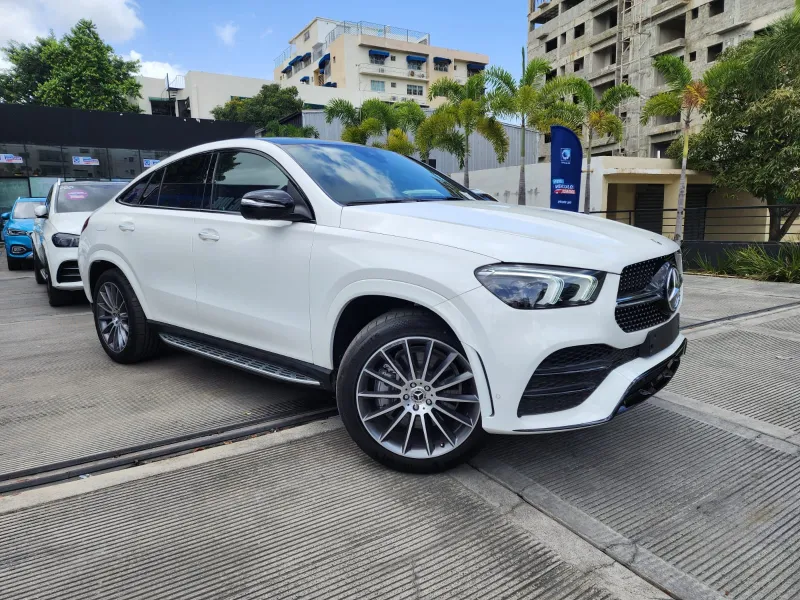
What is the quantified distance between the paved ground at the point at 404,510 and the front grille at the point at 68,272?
11.4 feet

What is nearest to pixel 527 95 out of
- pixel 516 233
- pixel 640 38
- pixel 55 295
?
pixel 55 295

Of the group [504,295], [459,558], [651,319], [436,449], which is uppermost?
[504,295]

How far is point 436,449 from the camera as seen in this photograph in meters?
2.55

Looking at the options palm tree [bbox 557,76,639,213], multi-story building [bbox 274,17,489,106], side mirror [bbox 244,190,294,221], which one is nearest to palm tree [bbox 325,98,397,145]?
palm tree [bbox 557,76,639,213]

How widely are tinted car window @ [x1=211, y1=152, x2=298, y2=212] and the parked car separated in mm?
3986

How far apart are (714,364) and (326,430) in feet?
9.70

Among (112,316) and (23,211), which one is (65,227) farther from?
(23,211)

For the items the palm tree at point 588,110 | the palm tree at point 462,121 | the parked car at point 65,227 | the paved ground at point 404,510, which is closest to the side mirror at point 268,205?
the paved ground at point 404,510

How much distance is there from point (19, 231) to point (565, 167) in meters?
11.7

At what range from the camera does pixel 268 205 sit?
2.81m

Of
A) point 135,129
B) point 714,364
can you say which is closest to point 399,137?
point 135,129

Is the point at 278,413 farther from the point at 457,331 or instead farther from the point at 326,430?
the point at 457,331

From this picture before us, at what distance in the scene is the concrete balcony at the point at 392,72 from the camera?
69312 millimetres

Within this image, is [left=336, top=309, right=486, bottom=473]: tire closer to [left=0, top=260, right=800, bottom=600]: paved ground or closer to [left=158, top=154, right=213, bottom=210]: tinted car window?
[left=0, top=260, right=800, bottom=600]: paved ground
